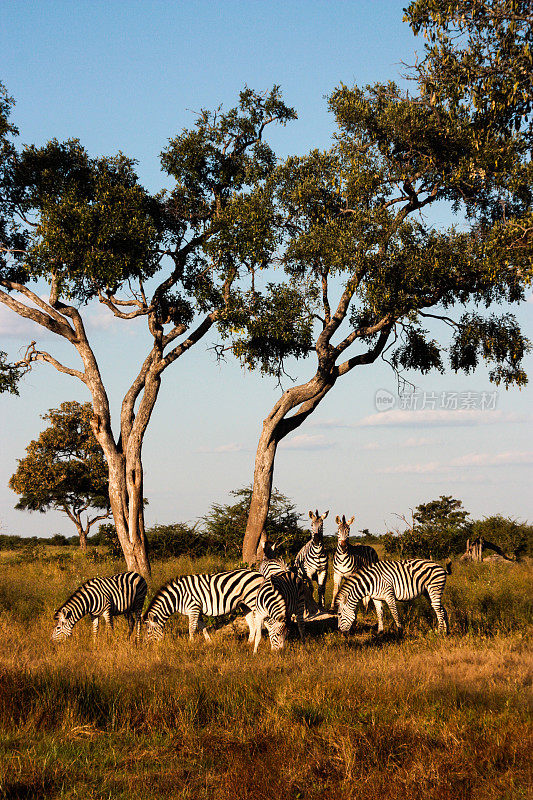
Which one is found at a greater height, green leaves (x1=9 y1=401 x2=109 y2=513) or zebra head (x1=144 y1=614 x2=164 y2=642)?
green leaves (x1=9 y1=401 x2=109 y2=513)

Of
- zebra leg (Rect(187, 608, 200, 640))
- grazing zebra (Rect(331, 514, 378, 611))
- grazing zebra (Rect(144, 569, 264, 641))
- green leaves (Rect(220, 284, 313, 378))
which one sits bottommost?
zebra leg (Rect(187, 608, 200, 640))

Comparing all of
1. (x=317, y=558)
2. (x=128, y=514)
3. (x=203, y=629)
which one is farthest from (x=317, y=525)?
(x=128, y=514)

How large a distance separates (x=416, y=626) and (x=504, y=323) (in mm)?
11794

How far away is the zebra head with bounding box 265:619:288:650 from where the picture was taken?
1237cm

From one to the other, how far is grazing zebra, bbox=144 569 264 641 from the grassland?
20.1 inches

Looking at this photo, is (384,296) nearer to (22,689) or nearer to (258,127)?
(258,127)

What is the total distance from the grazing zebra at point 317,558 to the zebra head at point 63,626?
538 cm

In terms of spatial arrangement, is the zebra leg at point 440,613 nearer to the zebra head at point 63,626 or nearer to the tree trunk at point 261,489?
the zebra head at point 63,626

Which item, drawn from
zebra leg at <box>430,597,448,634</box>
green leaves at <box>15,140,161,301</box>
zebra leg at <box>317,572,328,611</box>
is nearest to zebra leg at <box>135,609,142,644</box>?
zebra leg at <box>317,572,328,611</box>

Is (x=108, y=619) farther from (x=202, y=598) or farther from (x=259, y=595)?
(x=259, y=595)

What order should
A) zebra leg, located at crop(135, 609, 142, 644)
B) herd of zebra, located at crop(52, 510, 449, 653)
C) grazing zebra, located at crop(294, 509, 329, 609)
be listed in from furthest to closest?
grazing zebra, located at crop(294, 509, 329, 609) < zebra leg, located at crop(135, 609, 142, 644) < herd of zebra, located at crop(52, 510, 449, 653)

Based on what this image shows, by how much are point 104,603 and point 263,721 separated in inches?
256

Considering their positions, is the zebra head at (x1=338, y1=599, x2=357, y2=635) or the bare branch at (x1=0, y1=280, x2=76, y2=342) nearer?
the zebra head at (x1=338, y1=599, x2=357, y2=635)

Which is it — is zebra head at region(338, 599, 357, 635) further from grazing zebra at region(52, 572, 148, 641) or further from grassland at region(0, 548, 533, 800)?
grazing zebra at region(52, 572, 148, 641)
